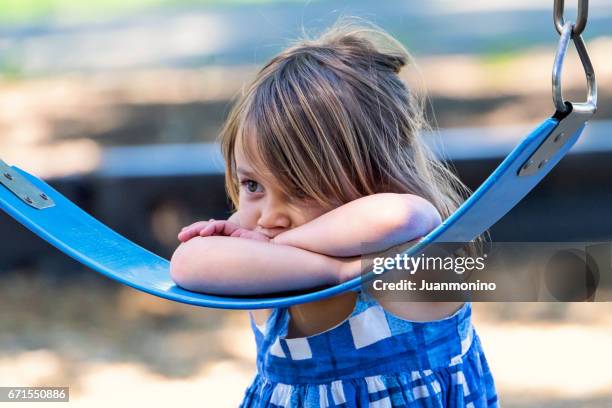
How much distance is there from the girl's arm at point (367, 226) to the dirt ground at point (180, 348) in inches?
50.3

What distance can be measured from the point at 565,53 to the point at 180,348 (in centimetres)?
172

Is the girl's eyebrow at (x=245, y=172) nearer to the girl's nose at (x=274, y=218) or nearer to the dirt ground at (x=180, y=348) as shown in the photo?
the girl's nose at (x=274, y=218)

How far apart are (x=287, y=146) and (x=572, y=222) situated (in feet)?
6.35

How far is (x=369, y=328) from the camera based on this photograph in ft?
3.22

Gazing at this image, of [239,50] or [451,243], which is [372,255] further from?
[239,50]

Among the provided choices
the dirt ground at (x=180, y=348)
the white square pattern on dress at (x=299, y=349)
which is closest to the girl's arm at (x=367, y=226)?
the white square pattern on dress at (x=299, y=349)

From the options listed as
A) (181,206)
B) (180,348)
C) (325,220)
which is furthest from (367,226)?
(181,206)

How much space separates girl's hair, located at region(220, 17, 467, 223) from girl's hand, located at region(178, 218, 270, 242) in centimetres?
6

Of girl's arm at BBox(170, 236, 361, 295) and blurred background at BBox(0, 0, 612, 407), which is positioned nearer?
girl's arm at BBox(170, 236, 361, 295)

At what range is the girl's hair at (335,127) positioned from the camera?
38.7 inches

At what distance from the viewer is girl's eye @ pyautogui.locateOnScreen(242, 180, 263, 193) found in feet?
3.25

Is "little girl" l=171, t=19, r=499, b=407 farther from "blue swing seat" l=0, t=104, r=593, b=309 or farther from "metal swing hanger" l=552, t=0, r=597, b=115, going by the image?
"metal swing hanger" l=552, t=0, r=597, b=115

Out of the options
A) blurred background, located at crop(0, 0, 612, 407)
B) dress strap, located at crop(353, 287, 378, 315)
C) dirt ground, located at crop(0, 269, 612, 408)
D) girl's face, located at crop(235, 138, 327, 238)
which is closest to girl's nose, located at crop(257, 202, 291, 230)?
girl's face, located at crop(235, 138, 327, 238)

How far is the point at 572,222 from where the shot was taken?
275 centimetres
